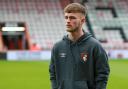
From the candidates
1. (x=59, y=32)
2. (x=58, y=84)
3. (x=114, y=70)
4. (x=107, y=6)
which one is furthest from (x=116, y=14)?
(x=58, y=84)

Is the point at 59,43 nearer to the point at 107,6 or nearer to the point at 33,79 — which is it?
the point at 33,79

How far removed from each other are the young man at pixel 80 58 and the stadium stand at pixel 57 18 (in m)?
31.8

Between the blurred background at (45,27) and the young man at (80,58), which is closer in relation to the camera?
the young man at (80,58)

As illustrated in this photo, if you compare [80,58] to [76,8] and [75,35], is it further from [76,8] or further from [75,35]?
[76,8]

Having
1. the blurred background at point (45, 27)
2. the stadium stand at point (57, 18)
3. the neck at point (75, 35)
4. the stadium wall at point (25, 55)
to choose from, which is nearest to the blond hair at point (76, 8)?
the neck at point (75, 35)

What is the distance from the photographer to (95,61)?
5.10m

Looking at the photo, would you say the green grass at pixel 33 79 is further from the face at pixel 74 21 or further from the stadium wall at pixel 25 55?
the face at pixel 74 21

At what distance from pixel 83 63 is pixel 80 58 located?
0.07 metres

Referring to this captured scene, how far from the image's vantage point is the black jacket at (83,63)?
16.6ft

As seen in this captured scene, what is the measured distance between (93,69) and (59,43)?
501mm

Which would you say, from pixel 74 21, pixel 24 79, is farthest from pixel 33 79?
pixel 74 21

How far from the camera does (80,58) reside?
505 cm

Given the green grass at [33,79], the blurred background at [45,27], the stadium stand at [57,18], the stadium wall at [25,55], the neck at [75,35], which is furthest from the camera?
the stadium stand at [57,18]

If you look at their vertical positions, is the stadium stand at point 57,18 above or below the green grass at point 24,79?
above
